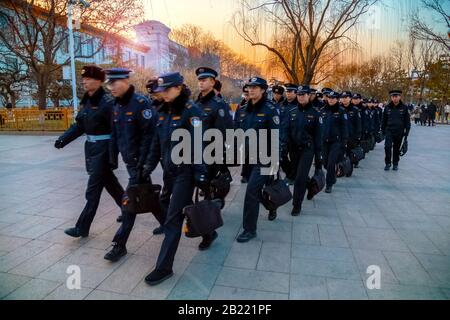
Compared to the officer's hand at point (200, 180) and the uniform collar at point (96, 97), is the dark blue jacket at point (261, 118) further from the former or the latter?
the uniform collar at point (96, 97)

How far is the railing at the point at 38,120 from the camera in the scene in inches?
698

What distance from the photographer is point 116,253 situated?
374 centimetres

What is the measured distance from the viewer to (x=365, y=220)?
507 cm

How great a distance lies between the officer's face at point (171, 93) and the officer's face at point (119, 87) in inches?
26.6

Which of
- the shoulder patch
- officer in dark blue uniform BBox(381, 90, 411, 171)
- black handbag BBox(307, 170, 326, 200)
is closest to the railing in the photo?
officer in dark blue uniform BBox(381, 90, 411, 171)

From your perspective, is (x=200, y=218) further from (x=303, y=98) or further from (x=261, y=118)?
(x=303, y=98)

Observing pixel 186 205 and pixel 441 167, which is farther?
pixel 441 167

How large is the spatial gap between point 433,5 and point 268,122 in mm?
19823

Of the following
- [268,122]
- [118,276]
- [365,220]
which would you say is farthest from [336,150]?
[118,276]

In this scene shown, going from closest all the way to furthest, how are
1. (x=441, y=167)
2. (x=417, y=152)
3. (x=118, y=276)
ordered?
(x=118, y=276), (x=441, y=167), (x=417, y=152)

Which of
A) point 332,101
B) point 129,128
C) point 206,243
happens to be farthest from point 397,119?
point 129,128

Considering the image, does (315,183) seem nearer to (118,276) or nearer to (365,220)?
(365,220)

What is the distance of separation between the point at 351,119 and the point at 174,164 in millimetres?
6261

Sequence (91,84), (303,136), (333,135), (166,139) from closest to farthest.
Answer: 1. (166,139)
2. (91,84)
3. (303,136)
4. (333,135)
